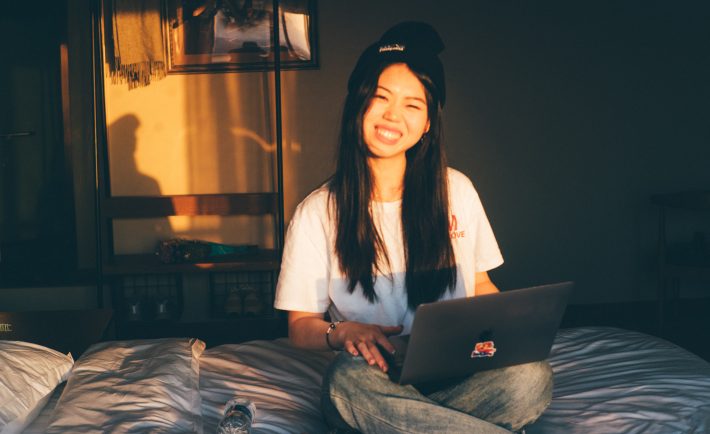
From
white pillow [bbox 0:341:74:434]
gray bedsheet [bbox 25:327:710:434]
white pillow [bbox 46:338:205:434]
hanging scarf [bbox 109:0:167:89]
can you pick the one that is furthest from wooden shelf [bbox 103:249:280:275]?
white pillow [bbox 0:341:74:434]

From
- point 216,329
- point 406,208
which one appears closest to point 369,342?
point 406,208

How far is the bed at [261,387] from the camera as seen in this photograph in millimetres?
1645

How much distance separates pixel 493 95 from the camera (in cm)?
446

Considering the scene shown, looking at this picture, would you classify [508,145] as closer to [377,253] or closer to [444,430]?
[377,253]

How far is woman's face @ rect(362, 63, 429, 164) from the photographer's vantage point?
6.32ft

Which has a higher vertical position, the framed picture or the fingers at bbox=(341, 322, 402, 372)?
the framed picture

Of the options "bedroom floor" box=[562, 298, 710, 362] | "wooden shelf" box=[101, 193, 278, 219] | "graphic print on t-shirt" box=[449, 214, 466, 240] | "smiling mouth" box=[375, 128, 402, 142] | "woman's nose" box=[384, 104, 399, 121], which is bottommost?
"bedroom floor" box=[562, 298, 710, 362]

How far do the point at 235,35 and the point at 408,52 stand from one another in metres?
2.62

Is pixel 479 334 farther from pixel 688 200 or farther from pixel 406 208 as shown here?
pixel 688 200

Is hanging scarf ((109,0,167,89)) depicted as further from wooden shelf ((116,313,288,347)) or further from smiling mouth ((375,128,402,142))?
smiling mouth ((375,128,402,142))

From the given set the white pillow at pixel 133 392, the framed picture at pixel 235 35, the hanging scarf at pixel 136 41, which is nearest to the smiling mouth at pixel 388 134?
the white pillow at pixel 133 392

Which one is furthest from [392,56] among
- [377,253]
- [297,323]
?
[297,323]

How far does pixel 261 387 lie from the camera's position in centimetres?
193

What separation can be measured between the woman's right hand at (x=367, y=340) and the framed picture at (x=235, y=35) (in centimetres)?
287
